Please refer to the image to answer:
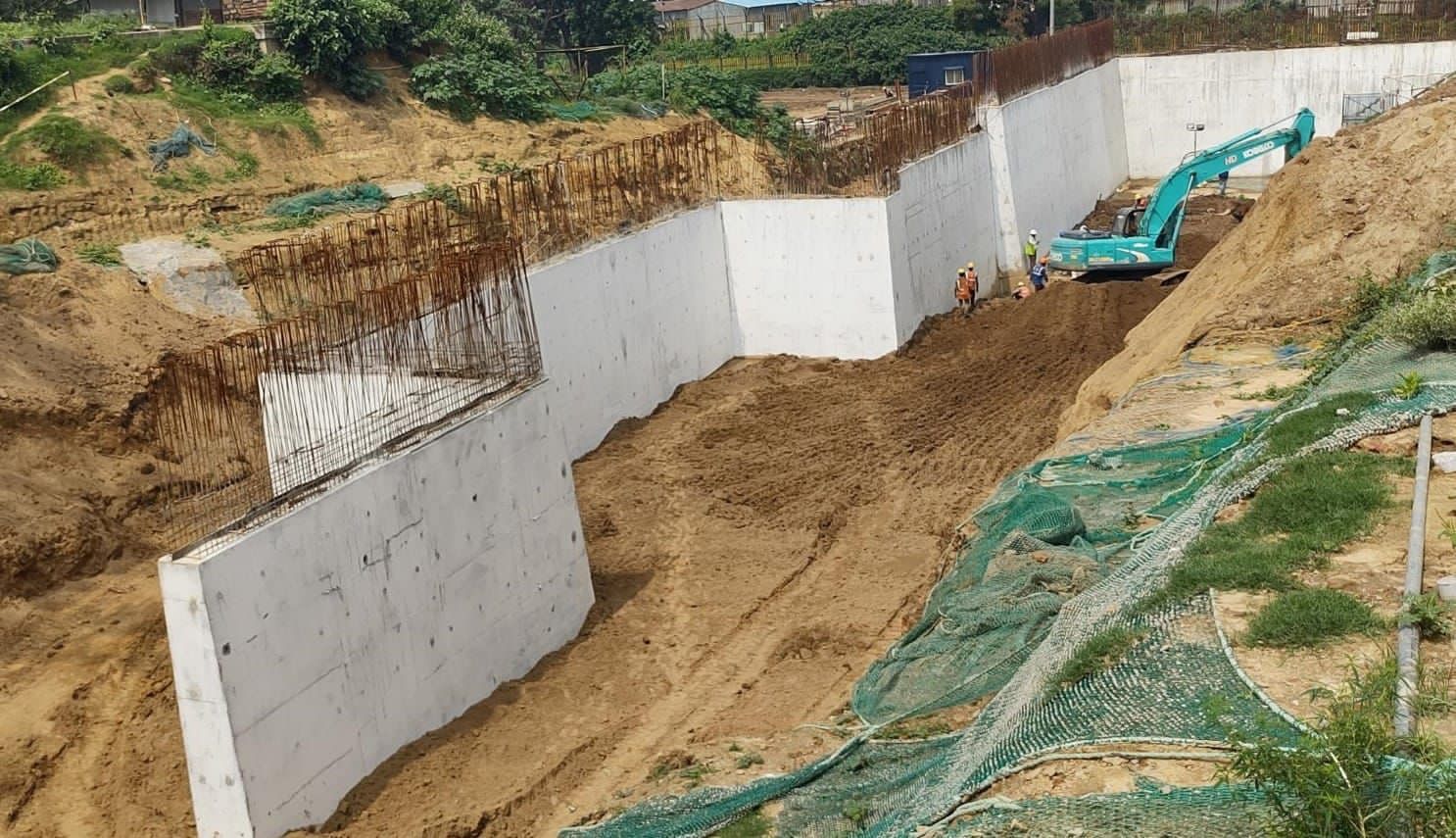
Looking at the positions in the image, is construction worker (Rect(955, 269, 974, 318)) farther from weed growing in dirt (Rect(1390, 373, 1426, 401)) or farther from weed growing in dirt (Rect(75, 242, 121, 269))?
weed growing in dirt (Rect(1390, 373, 1426, 401))

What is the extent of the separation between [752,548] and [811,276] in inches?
344

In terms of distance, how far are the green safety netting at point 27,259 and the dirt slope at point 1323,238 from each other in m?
14.4

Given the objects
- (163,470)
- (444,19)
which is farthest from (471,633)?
(444,19)

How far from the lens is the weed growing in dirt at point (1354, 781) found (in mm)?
6344

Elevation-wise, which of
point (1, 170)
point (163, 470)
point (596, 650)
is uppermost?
point (1, 170)

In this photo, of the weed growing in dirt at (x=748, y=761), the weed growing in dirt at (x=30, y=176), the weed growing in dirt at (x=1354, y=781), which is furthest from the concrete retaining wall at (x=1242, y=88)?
the weed growing in dirt at (x=1354, y=781)

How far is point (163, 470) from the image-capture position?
62.1 feet

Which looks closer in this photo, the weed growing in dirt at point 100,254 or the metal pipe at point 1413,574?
the metal pipe at point 1413,574

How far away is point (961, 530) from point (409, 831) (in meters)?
7.04

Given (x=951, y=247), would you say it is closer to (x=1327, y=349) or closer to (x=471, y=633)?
(x=1327, y=349)

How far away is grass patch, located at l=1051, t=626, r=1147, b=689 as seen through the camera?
30.5 feet

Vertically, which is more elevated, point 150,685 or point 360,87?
point 360,87

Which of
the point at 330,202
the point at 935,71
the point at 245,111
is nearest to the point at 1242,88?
the point at 935,71

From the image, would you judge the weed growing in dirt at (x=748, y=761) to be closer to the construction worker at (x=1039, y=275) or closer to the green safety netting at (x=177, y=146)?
the green safety netting at (x=177, y=146)
